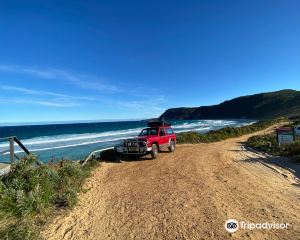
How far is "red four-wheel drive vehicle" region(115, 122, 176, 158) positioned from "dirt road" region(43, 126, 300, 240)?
2.94m

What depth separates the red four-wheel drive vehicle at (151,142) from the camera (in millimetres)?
15180

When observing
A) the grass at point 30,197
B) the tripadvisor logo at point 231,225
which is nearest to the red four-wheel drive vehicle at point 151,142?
the grass at point 30,197

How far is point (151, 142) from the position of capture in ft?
51.1

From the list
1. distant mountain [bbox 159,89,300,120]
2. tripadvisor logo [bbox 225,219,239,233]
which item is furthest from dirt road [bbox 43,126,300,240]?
distant mountain [bbox 159,89,300,120]

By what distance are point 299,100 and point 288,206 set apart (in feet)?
513

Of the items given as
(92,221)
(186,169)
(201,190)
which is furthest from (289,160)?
(92,221)

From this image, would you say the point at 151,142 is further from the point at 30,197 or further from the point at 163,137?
the point at 30,197

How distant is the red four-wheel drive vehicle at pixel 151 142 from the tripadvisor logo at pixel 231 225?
30.0ft

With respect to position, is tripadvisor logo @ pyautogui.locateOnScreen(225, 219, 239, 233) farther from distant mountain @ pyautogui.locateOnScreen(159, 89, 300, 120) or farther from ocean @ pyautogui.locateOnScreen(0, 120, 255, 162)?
distant mountain @ pyautogui.locateOnScreen(159, 89, 300, 120)

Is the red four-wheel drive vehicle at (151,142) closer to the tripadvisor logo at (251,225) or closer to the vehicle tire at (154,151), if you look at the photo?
the vehicle tire at (154,151)

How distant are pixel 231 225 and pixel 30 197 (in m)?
4.75

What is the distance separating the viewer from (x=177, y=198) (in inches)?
313

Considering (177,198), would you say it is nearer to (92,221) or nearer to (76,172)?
(92,221)

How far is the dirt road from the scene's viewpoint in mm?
5787
